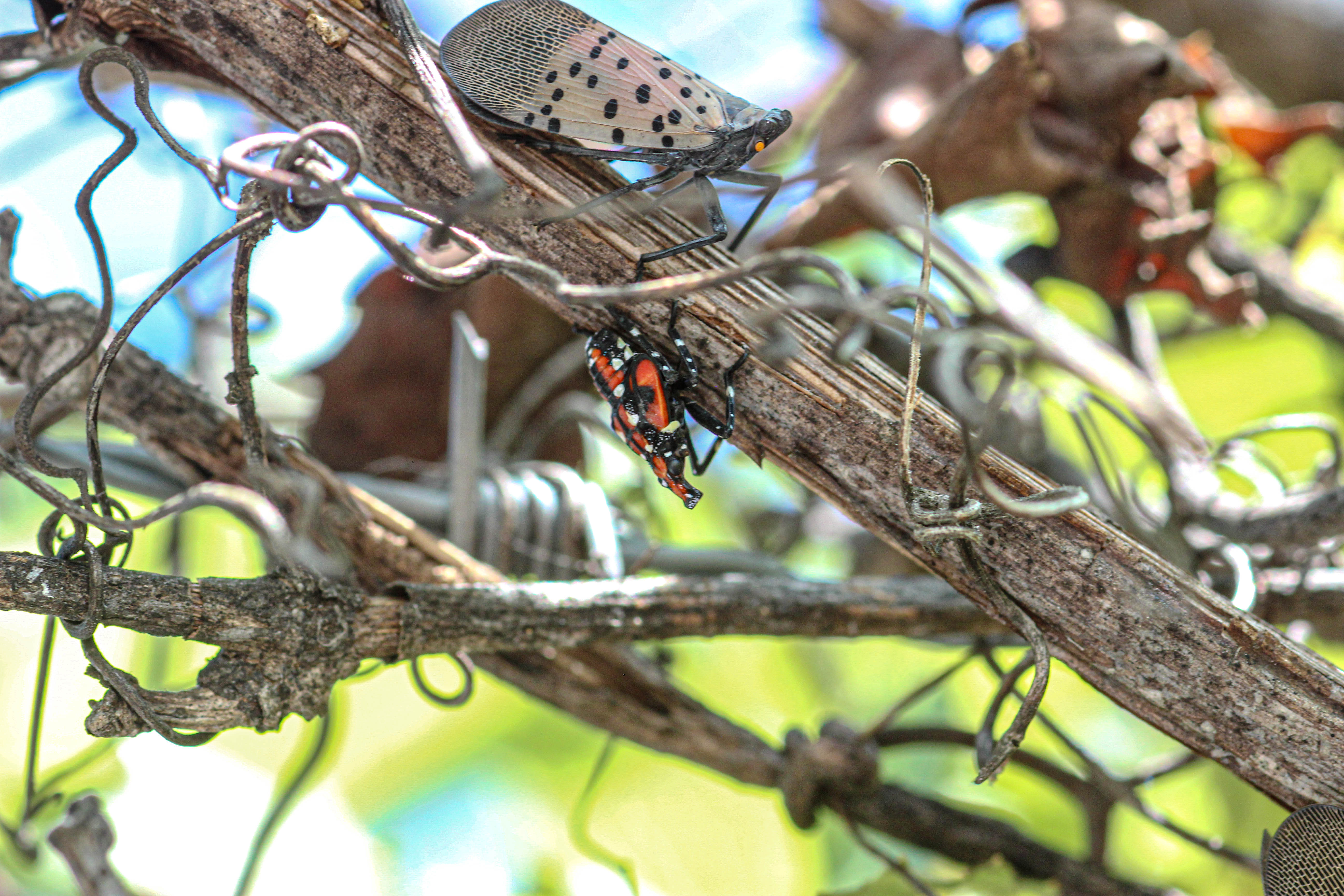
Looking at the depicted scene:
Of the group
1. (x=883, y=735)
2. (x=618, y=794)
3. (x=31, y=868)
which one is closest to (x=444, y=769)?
(x=618, y=794)

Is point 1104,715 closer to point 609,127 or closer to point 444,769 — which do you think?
point 444,769

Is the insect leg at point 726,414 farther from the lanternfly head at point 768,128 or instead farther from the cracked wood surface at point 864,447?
the lanternfly head at point 768,128

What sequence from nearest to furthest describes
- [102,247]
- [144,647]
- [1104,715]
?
[102,247]
[144,647]
[1104,715]

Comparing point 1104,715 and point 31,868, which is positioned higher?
point 31,868

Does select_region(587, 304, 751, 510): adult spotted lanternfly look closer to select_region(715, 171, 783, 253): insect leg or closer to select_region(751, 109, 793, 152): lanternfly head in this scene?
select_region(715, 171, 783, 253): insect leg

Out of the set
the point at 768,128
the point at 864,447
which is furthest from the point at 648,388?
the point at 768,128
